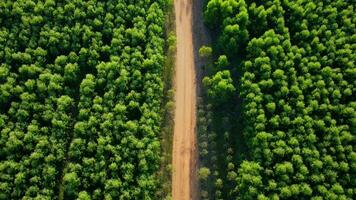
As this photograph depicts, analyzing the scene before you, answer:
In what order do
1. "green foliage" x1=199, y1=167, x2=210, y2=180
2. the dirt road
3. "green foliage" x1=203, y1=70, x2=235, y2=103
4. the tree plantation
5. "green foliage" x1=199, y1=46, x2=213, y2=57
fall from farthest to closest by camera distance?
"green foliage" x1=199, y1=46, x2=213, y2=57 → "green foliage" x1=203, y1=70, x2=235, y2=103 → the dirt road → "green foliage" x1=199, y1=167, x2=210, y2=180 → the tree plantation

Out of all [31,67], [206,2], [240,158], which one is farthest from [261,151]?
[31,67]

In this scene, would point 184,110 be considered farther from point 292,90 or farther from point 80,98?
point 292,90

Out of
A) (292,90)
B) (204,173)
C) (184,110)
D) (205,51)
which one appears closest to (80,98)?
(184,110)

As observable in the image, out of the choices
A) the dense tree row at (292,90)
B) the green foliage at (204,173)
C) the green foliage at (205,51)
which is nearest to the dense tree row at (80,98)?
the green foliage at (204,173)

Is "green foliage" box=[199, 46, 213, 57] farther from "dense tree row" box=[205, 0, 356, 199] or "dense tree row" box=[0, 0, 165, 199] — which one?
"dense tree row" box=[0, 0, 165, 199]

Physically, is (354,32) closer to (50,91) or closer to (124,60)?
(124,60)

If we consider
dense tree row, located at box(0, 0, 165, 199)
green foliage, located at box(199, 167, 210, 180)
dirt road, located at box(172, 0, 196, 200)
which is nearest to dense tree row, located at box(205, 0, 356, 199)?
dirt road, located at box(172, 0, 196, 200)
